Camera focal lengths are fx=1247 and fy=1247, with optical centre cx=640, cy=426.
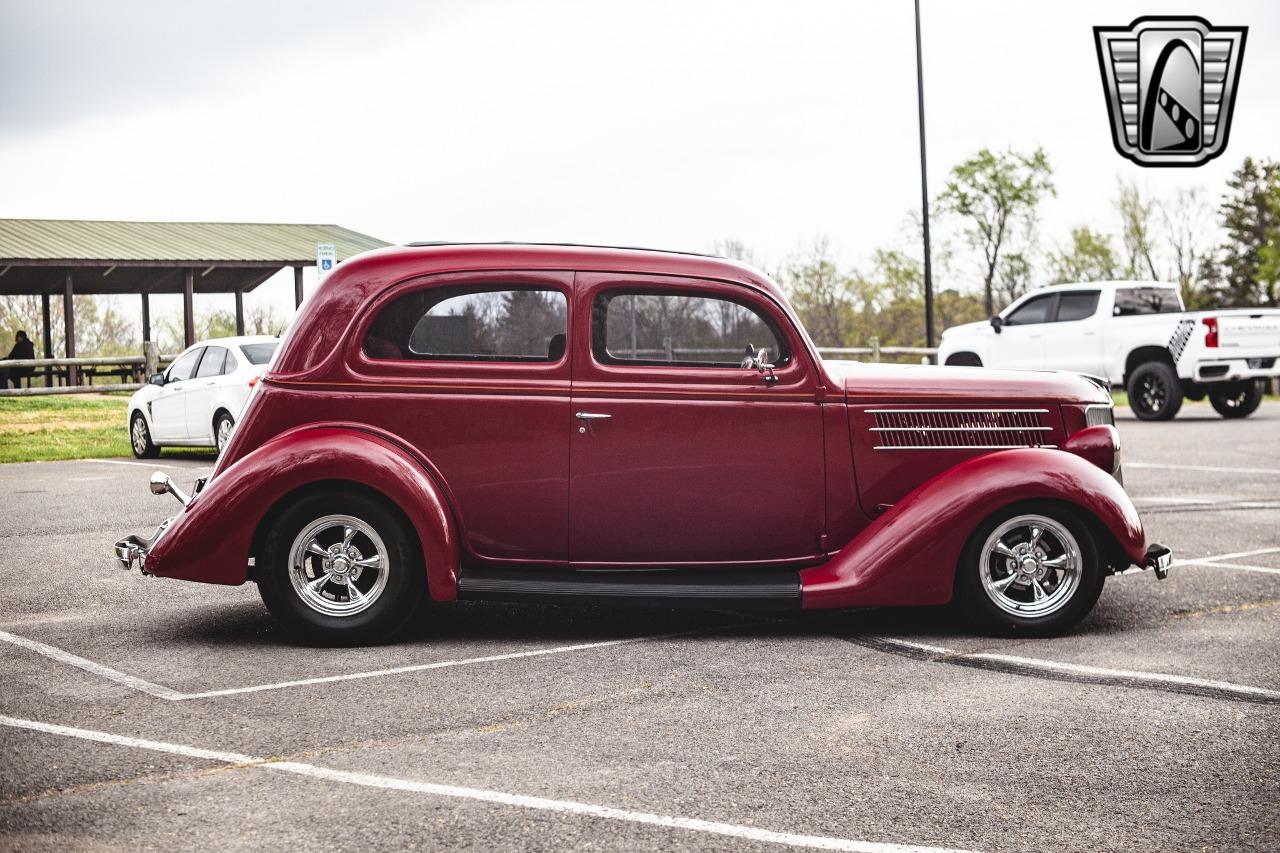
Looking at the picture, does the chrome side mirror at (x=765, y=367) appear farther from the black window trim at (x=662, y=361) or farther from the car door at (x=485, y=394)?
the car door at (x=485, y=394)

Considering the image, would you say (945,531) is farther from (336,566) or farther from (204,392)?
(204,392)

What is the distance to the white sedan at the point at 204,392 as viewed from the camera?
14664mm

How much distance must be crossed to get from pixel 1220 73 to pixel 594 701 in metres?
11.7

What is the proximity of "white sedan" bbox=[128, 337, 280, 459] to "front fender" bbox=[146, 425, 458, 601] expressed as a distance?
8.85 meters

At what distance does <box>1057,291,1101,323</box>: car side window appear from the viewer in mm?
19688

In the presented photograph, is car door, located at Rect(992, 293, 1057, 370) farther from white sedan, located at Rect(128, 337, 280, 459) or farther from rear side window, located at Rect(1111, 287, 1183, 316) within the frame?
white sedan, located at Rect(128, 337, 280, 459)

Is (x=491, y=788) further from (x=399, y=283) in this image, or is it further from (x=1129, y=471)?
(x=1129, y=471)

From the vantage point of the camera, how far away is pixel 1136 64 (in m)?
13.4

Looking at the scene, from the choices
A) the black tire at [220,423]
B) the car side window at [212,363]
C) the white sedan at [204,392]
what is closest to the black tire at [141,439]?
the white sedan at [204,392]

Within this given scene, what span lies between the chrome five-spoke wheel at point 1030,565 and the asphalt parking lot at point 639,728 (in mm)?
204

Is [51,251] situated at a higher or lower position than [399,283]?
higher

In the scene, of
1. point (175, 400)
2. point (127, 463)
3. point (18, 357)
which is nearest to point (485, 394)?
point (175, 400)

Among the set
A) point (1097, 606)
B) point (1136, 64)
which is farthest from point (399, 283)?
point (1136, 64)

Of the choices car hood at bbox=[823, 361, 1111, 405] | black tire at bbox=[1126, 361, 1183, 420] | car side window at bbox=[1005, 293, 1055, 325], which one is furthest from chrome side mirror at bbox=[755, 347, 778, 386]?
car side window at bbox=[1005, 293, 1055, 325]
